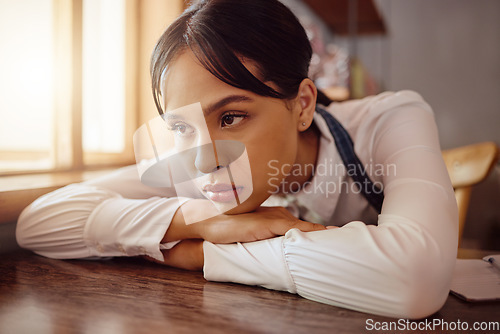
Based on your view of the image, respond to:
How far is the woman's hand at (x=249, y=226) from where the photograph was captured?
0.54 metres

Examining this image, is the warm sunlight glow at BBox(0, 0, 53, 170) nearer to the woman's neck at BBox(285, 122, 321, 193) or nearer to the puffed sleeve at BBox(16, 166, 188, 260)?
the puffed sleeve at BBox(16, 166, 188, 260)

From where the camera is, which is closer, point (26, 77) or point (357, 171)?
point (357, 171)

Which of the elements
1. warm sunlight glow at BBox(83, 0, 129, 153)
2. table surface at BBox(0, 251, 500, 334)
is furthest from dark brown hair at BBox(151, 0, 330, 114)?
warm sunlight glow at BBox(83, 0, 129, 153)

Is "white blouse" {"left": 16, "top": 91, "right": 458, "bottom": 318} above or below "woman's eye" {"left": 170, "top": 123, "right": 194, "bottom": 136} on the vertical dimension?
below

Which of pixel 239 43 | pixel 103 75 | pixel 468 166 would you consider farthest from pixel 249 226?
pixel 103 75

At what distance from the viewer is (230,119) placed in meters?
0.56

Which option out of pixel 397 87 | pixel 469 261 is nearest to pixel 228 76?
pixel 469 261

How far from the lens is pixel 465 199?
38.5 inches

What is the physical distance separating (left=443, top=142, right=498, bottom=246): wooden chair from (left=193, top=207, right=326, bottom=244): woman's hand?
0.56m

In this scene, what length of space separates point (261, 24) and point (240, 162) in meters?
0.21

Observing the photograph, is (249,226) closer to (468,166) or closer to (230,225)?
(230,225)

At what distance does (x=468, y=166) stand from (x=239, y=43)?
722mm

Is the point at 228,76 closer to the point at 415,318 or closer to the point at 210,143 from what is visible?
the point at 210,143

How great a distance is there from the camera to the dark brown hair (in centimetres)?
54
